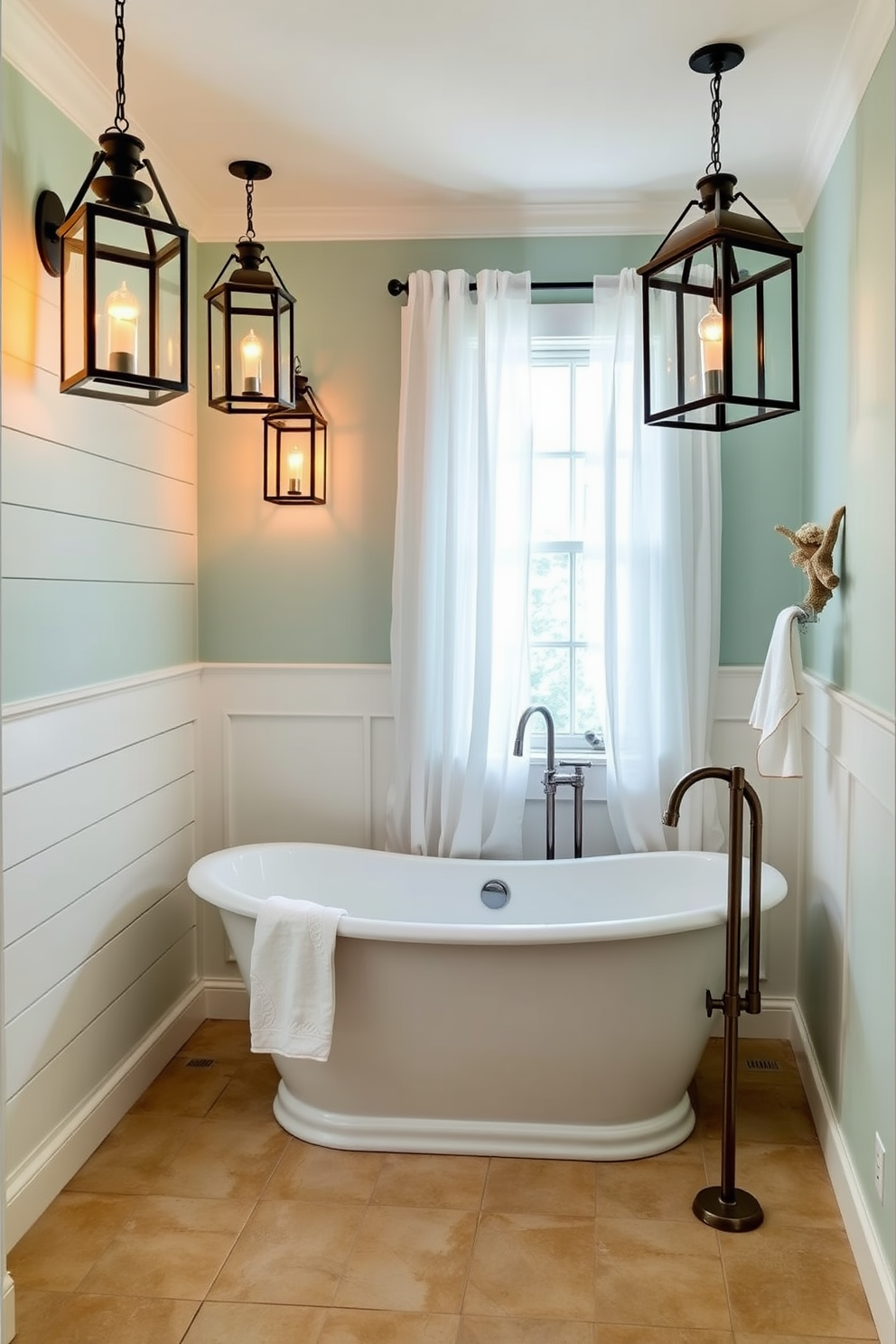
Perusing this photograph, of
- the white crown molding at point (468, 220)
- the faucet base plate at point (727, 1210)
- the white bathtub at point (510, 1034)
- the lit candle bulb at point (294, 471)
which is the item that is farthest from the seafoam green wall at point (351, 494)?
the faucet base plate at point (727, 1210)

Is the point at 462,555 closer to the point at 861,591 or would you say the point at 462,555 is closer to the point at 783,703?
the point at 783,703

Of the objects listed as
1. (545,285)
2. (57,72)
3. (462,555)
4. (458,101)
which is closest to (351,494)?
(462,555)

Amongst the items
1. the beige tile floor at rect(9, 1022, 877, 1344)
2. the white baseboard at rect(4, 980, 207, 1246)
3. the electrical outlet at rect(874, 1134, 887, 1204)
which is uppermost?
the electrical outlet at rect(874, 1134, 887, 1204)

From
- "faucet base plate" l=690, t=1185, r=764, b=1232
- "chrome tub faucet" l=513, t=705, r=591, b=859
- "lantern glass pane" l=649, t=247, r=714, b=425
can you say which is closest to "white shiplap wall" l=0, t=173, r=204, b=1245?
"chrome tub faucet" l=513, t=705, r=591, b=859

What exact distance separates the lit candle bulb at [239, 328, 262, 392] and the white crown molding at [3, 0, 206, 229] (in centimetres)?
52

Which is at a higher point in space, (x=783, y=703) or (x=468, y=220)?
(x=468, y=220)

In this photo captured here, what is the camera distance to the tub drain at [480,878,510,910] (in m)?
3.39

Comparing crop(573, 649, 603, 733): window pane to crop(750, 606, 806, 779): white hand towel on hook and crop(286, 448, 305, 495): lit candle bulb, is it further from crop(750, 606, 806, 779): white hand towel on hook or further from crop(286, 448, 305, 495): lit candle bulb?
crop(286, 448, 305, 495): lit candle bulb

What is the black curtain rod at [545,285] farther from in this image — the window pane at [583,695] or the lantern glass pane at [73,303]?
the lantern glass pane at [73,303]

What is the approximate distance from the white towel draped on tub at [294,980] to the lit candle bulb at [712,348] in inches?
60.2

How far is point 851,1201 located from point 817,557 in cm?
149

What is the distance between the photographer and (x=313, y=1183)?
2730mm

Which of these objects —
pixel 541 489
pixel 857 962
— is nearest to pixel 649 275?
pixel 541 489

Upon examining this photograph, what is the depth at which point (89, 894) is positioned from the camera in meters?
2.84
